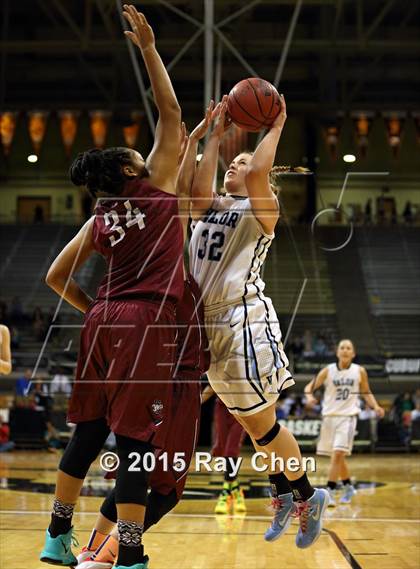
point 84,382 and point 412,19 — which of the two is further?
point 412,19

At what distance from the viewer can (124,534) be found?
141 inches

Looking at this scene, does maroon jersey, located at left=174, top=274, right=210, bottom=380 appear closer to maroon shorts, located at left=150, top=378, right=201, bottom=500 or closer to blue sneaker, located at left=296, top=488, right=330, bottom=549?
maroon shorts, located at left=150, top=378, right=201, bottom=500

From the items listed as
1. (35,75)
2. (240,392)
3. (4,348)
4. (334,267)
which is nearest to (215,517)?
(4,348)

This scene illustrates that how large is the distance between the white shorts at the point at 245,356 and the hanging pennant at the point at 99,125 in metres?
18.8

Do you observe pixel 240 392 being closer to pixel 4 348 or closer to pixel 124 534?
pixel 124 534

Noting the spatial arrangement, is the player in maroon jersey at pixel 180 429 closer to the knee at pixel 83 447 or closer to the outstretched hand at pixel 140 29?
the knee at pixel 83 447

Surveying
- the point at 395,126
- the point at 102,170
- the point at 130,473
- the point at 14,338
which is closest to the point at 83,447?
the point at 130,473

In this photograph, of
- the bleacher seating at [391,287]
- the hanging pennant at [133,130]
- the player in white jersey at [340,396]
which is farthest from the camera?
the hanging pennant at [133,130]

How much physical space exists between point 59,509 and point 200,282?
1309 millimetres

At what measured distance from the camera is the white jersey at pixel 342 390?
9.92 meters

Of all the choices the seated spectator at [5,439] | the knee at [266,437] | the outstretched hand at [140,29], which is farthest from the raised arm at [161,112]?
the seated spectator at [5,439]

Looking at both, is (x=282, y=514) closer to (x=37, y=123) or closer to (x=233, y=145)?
(x=233, y=145)

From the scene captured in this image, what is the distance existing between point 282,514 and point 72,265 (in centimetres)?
176

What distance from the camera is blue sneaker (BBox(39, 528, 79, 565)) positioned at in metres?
3.84
